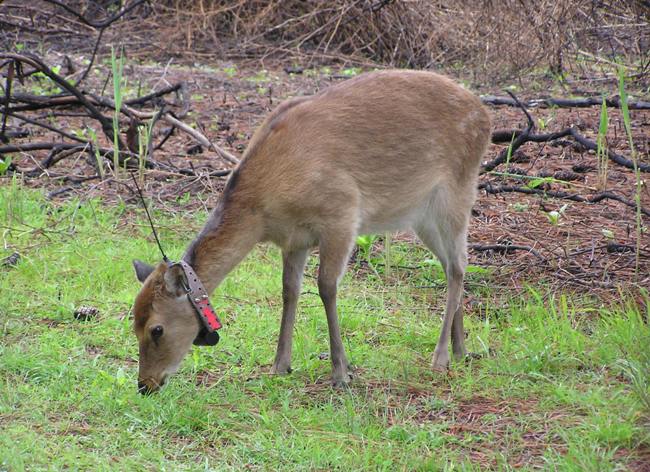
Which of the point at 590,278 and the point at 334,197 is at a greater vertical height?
the point at 334,197

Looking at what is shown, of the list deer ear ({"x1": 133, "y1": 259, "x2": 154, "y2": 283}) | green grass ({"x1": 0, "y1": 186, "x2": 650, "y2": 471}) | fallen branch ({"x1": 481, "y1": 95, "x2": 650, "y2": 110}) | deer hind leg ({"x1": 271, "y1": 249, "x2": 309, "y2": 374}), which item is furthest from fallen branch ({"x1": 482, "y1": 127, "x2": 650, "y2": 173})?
deer ear ({"x1": 133, "y1": 259, "x2": 154, "y2": 283})

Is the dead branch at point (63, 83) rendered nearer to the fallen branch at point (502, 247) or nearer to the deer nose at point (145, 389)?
the fallen branch at point (502, 247)

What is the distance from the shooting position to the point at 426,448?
440 cm

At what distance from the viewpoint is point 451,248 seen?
599cm

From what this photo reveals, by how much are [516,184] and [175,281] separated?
14.7 feet

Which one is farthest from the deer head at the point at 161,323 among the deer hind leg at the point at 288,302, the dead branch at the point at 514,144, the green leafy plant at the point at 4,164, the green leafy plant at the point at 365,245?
the green leafy plant at the point at 4,164

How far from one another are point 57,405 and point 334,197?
6.16 ft

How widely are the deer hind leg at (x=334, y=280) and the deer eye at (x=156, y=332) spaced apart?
95 centimetres

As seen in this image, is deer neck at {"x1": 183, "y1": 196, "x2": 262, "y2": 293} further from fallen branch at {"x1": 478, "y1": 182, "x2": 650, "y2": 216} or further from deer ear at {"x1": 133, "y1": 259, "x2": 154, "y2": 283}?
fallen branch at {"x1": 478, "y1": 182, "x2": 650, "y2": 216}

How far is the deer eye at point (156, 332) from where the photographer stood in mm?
4988

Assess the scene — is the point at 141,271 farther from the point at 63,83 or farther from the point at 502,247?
the point at 63,83

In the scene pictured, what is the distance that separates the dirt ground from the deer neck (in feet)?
7.42

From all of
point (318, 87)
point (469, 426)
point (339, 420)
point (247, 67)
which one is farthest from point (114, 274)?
point (247, 67)

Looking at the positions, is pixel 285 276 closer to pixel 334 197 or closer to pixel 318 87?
pixel 334 197
